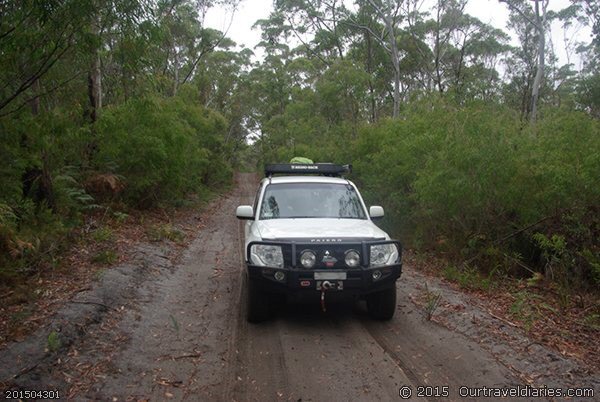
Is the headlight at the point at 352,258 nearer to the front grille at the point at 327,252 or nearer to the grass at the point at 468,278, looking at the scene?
the front grille at the point at 327,252

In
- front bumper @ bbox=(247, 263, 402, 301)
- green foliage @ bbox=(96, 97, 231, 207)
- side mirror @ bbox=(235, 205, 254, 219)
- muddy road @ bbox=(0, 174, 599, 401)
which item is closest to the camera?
muddy road @ bbox=(0, 174, 599, 401)

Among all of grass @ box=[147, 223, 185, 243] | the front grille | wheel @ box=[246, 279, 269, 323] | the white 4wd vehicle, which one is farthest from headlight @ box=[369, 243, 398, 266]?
grass @ box=[147, 223, 185, 243]

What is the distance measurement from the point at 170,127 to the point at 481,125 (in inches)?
313

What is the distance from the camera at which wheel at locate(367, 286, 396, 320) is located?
5.86m

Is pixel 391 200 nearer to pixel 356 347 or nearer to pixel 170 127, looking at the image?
pixel 170 127

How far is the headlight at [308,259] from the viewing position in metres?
5.34

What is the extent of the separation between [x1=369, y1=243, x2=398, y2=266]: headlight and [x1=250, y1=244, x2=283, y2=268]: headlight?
108cm

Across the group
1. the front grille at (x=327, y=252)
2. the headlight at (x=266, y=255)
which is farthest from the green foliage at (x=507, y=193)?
the headlight at (x=266, y=255)

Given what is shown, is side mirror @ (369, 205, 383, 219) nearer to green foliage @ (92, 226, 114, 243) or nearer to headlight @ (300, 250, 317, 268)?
headlight @ (300, 250, 317, 268)

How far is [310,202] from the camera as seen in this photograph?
7.01 metres

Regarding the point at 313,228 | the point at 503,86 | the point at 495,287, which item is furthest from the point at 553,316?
the point at 503,86

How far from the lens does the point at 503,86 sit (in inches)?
1229

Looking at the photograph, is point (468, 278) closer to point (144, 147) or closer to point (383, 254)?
point (383, 254)

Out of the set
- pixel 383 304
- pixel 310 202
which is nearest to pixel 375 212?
pixel 310 202
